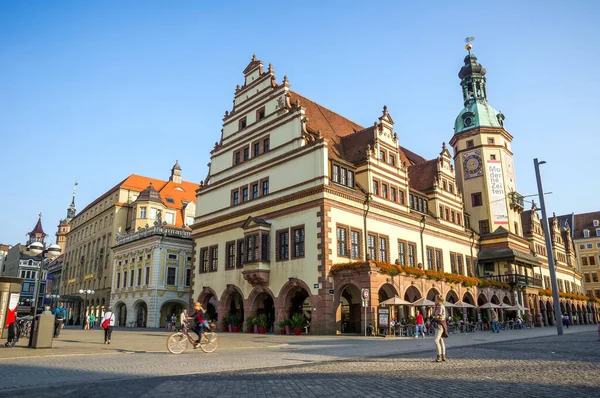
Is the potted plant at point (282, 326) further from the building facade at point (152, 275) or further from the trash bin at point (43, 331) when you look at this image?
the building facade at point (152, 275)

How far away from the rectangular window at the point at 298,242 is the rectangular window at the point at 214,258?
10342 millimetres

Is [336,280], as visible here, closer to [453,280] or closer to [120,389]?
[453,280]

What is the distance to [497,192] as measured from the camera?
54156mm

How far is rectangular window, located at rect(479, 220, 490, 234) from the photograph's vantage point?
52719mm

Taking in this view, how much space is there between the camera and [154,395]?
8.63 m

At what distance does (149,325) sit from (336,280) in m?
29.6

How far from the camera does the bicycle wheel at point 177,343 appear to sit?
17.2 meters

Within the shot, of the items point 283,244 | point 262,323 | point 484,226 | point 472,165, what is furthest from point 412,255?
point 472,165

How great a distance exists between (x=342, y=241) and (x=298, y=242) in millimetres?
3266

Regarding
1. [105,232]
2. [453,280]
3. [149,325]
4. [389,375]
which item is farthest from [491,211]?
[105,232]

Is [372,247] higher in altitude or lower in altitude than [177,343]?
higher

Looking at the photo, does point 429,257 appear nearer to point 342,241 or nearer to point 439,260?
point 439,260

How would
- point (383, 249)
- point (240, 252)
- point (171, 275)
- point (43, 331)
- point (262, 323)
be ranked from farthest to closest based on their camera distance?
point (171, 275) → point (240, 252) → point (383, 249) → point (262, 323) → point (43, 331)

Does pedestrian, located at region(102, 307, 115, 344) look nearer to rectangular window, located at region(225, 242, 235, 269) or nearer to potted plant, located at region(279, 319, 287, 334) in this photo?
potted plant, located at region(279, 319, 287, 334)
